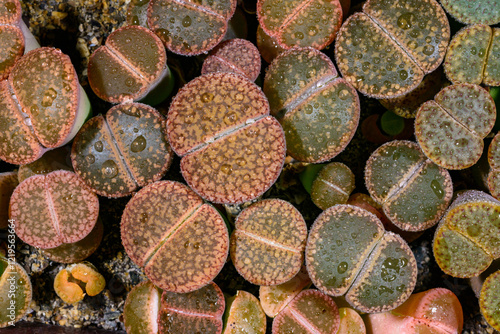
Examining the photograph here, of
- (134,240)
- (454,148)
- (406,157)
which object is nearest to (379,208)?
(406,157)

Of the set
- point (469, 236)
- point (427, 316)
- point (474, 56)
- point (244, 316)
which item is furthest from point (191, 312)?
point (474, 56)

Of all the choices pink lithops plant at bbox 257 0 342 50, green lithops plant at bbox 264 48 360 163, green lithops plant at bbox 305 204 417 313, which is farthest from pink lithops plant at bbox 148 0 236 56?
green lithops plant at bbox 305 204 417 313

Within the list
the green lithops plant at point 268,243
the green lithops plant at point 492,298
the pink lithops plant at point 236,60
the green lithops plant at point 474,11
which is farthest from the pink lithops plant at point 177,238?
the green lithops plant at point 474,11

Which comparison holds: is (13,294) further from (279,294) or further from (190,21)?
(190,21)

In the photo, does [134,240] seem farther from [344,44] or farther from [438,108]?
[438,108]

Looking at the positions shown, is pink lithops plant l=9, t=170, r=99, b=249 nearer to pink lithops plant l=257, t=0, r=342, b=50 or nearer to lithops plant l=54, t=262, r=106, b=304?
lithops plant l=54, t=262, r=106, b=304

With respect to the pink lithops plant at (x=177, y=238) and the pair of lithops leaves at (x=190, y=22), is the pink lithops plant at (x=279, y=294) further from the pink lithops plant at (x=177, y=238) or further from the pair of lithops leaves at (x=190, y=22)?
the pair of lithops leaves at (x=190, y=22)
